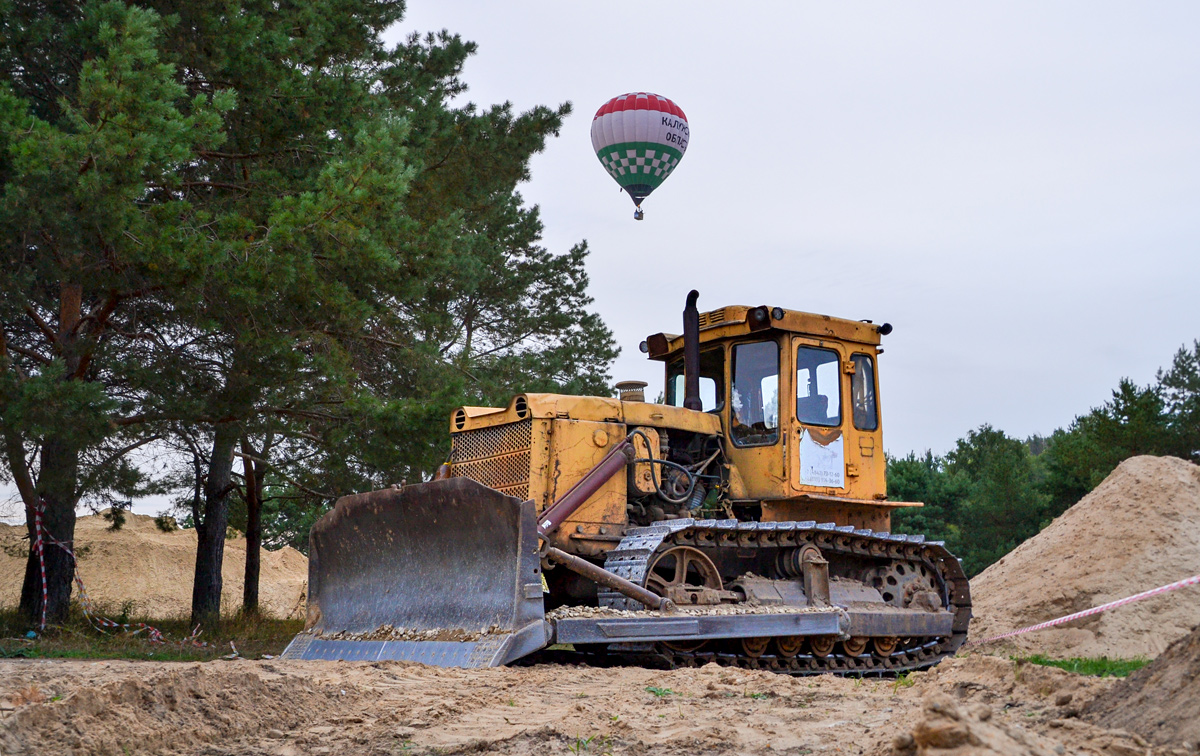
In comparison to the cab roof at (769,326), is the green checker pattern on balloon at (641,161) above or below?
above

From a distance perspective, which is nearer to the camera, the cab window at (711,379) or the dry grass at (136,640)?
the cab window at (711,379)

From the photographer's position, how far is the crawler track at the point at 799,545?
7848 mm

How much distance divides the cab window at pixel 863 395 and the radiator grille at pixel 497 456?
10.2 ft

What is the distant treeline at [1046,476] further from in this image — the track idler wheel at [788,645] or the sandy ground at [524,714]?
the sandy ground at [524,714]

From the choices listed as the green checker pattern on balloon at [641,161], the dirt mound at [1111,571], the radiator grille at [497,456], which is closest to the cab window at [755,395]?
the radiator grille at [497,456]

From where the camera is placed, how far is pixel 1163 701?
368 centimetres

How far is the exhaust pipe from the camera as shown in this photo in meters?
9.46

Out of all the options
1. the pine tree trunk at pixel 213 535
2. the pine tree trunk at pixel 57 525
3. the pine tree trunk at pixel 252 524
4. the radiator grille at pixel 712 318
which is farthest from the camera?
the pine tree trunk at pixel 252 524

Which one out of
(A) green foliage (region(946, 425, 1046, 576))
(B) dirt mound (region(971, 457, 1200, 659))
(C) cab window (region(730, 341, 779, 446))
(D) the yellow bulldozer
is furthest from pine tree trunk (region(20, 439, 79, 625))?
(A) green foliage (region(946, 425, 1046, 576))

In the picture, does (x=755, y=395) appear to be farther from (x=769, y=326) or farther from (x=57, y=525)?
(x=57, y=525)

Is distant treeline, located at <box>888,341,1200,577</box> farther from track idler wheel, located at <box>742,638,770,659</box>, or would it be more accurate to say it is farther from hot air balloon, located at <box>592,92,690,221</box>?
track idler wheel, located at <box>742,638,770,659</box>

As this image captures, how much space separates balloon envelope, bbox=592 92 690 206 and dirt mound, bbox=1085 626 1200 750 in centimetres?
1398

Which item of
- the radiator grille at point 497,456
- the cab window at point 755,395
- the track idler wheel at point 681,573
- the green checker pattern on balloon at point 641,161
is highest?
the green checker pattern on balloon at point 641,161

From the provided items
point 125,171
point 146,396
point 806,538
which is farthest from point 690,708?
point 146,396
